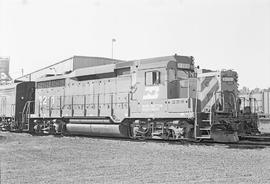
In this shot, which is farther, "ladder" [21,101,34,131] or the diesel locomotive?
"ladder" [21,101,34,131]

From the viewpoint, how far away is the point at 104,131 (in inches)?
642

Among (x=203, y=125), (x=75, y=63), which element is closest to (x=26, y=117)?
(x=203, y=125)

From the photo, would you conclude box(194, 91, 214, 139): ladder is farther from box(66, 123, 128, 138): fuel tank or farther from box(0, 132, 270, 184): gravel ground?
box(66, 123, 128, 138): fuel tank

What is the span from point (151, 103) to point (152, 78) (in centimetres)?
105

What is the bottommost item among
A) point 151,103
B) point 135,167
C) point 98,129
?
point 135,167

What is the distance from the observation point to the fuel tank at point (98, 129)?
15695 millimetres

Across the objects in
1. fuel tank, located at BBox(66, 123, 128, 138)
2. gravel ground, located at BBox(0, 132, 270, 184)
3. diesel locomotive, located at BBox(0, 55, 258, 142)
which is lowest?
gravel ground, located at BBox(0, 132, 270, 184)

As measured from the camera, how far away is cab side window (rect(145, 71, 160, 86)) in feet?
47.4

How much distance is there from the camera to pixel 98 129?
16656 millimetres

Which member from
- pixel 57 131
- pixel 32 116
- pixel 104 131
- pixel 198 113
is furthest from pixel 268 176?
pixel 32 116

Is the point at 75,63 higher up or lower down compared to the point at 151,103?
higher up

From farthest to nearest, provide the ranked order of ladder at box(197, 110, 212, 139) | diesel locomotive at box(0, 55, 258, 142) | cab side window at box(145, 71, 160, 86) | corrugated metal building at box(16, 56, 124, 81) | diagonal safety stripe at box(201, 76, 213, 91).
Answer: corrugated metal building at box(16, 56, 124, 81)
cab side window at box(145, 71, 160, 86)
diagonal safety stripe at box(201, 76, 213, 91)
diesel locomotive at box(0, 55, 258, 142)
ladder at box(197, 110, 212, 139)

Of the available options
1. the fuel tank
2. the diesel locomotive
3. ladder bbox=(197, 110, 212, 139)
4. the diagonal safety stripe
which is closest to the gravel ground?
ladder bbox=(197, 110, 212, 139)

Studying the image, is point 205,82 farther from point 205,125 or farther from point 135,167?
point 135,167
